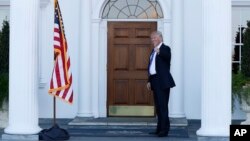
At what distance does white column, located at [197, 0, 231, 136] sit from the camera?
9.84 m

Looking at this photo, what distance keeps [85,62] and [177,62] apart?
6.48ft

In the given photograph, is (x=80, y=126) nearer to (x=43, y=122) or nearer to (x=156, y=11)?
(x=43, y=122)

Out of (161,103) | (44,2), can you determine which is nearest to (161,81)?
(161,103)

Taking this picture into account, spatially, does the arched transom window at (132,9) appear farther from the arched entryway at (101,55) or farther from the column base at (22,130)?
the column base at (22,130)

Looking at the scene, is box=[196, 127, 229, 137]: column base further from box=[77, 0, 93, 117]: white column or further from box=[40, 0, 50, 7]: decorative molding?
box=[40, 0, 50, 7]: decorative molding

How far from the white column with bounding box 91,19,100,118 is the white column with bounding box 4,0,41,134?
2965 mm

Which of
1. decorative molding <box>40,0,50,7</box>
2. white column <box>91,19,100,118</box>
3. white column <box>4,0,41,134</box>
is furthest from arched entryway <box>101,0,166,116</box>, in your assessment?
white column <box>4,0,41,134</box>

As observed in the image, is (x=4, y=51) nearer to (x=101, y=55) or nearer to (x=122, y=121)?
(x=101, y=55)

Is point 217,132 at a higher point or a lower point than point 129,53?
lower

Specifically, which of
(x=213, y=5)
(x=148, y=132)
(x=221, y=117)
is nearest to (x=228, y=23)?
(x=213, y=5)

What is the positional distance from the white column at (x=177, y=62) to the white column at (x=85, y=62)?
5.87 feet

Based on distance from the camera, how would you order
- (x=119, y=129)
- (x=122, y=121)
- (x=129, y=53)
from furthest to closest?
1. (x=129, y=53)
2. (x=122, y=121)
3. (x=119, y=129)

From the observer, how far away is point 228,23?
32.4 ft

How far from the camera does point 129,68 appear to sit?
13195mm
